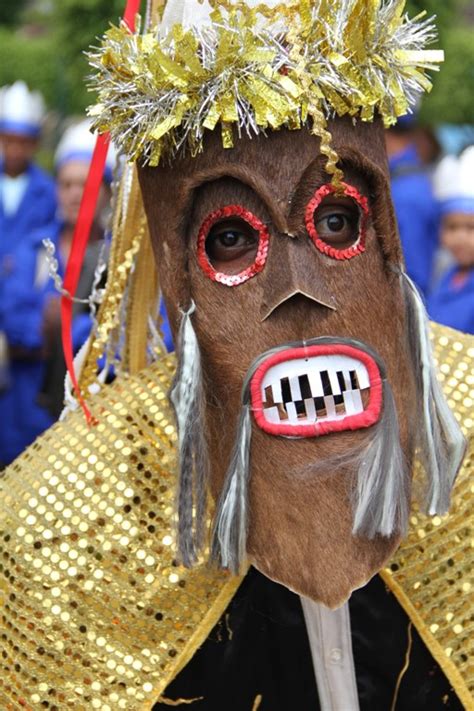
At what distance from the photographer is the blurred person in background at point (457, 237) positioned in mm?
4945

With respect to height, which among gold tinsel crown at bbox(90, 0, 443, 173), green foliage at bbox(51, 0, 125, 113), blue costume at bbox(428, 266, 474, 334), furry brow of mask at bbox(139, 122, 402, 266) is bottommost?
furry brow of mask at bbox(139, 122, 402, 266)

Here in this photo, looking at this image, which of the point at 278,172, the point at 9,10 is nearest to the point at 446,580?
the point at 278,172

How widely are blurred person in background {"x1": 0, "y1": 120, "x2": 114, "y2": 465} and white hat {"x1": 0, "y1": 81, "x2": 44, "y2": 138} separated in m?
0.67

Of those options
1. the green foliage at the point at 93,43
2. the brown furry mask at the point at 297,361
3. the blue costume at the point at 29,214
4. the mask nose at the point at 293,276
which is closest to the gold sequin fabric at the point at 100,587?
the brown furry mask at the point at 297,361

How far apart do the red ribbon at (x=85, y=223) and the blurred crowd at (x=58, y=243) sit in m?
1.46

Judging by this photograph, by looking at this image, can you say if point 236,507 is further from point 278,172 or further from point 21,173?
point 21,173

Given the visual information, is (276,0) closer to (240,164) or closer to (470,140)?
(240,164)

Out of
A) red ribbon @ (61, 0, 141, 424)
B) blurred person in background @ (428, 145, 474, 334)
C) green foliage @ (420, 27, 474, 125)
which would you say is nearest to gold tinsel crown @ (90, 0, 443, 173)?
red ribbon @ (61, 0, 141, 424)

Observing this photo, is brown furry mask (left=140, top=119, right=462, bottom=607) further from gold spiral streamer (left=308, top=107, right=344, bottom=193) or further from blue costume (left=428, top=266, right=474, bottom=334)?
blue costume (left=428, top=266, right=474, bottom=334)

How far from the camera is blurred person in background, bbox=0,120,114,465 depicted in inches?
201

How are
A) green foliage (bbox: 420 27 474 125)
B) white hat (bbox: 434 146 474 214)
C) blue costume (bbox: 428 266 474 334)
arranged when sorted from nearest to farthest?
blue costume (bbox: 428 266 474 334) → white hat (bbox: 434 146 474 214) → green foliage (bbox: 420 27 474 125)

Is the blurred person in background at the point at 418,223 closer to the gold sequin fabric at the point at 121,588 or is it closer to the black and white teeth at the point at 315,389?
the gold sequin fabric at the point at 121,588

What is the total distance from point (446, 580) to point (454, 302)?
2231 millimetres

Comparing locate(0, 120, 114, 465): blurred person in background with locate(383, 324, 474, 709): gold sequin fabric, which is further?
locate(0, 120, 114, 465): blurred person in background
